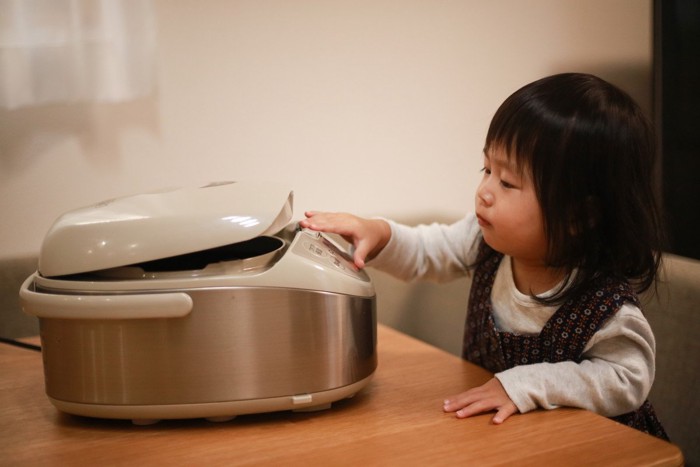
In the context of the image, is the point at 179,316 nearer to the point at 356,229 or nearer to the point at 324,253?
the point at 324,253

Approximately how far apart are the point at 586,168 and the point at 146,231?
44cm

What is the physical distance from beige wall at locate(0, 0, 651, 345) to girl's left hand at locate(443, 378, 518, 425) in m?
0.58

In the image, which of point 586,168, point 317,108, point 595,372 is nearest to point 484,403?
point 595,372

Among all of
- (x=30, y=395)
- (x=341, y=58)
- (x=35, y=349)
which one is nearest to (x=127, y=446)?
(x=30, y=395)

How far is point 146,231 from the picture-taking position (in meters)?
0.62

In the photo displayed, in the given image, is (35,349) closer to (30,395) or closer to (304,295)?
(30,395)

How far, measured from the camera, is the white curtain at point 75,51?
39.2 inches

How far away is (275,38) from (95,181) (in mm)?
351

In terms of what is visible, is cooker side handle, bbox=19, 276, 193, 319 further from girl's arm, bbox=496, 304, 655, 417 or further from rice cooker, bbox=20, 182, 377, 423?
girl's arm, bbox=496, 304, 655, 417

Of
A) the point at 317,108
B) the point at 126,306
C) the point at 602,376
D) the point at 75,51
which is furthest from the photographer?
the point at 317,108

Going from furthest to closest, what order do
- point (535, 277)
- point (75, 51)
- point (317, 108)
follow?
1. point (317, 108)
2. point (75, 51)
3. point (535, 277)

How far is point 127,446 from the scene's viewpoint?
2.07ft

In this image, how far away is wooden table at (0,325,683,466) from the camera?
604 mm

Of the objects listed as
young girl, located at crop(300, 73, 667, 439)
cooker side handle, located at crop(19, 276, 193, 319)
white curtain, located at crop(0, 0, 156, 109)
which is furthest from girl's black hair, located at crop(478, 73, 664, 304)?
white curtain, located at crop(0, 0, 156, 109)
